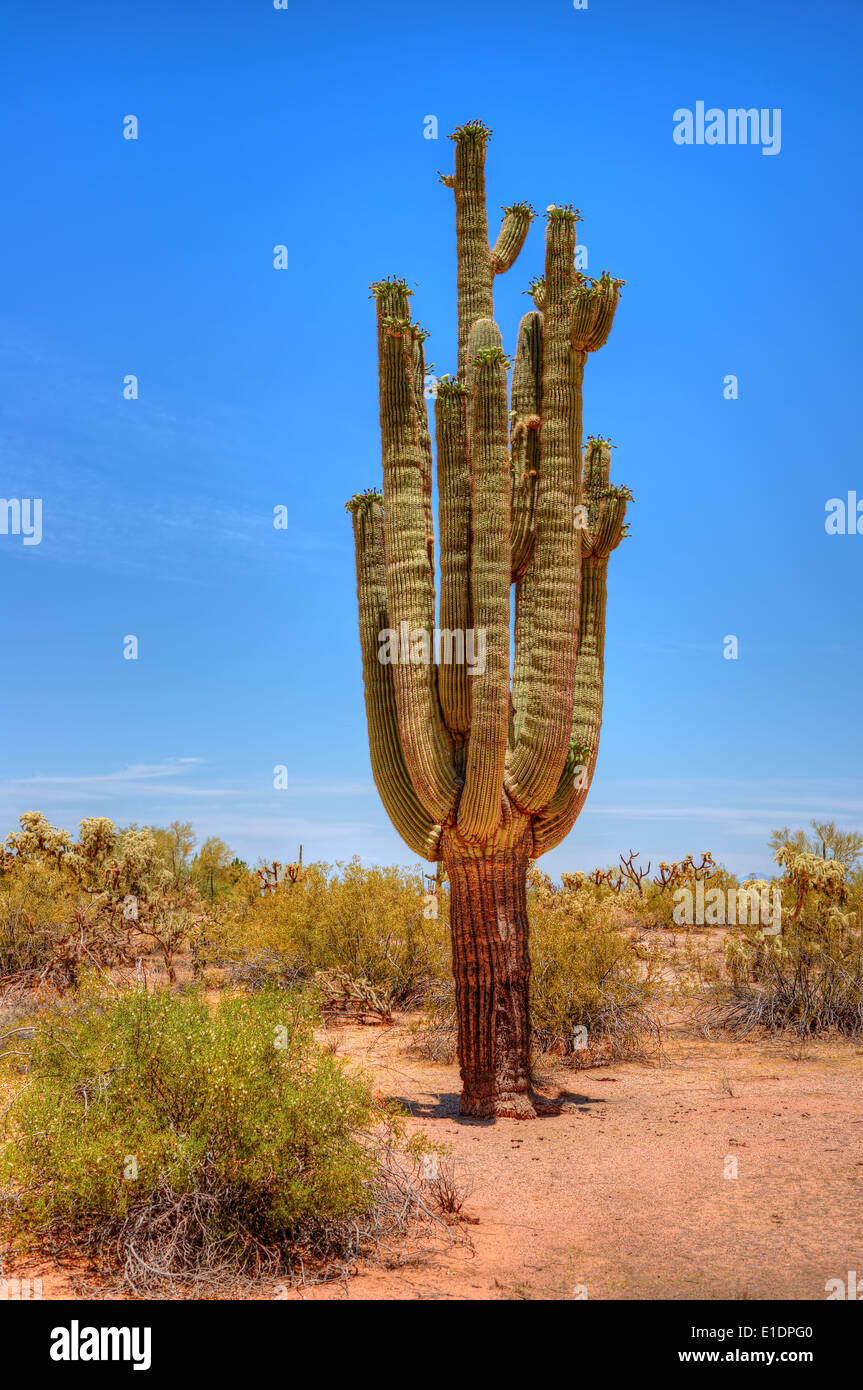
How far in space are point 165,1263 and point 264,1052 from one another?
1040 millimetres

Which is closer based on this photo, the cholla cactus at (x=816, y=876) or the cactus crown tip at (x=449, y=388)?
Answer: the cactus crown tip at (x=449, y=388)

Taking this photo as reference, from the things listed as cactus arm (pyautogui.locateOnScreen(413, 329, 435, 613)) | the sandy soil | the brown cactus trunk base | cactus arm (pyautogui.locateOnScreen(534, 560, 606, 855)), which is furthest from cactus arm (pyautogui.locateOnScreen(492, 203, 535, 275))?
the sandy soil

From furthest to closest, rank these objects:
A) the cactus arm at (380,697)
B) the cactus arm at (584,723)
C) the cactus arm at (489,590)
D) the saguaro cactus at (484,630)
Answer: the cactus arm at (584,723), the cactus arm at (380,697), the saguaro cactus at (484,630), the cactus arm at (489,590)

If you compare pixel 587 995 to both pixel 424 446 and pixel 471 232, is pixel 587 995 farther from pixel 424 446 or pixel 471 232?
pixel 471 232

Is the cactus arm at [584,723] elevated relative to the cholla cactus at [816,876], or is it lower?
elevated

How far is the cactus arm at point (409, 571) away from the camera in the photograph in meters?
8.59

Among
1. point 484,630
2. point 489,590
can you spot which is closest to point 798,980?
point 484,630

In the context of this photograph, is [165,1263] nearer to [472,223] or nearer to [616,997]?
[616,997]

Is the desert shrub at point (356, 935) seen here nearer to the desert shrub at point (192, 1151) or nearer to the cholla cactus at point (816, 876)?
the cholla cactus at point (816, 876)

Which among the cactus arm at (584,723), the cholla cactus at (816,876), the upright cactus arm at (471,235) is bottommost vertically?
the cholla cactus at (816,876)

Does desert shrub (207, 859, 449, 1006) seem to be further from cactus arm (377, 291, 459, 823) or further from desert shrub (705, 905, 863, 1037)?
cactus arm (377, 291, 459, 823)

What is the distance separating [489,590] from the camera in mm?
8352

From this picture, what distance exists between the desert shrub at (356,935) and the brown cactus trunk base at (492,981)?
16.0 feet

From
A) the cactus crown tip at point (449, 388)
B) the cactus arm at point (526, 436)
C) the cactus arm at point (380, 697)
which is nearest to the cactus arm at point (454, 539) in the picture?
the cactus crown tip at point (449, 388)
